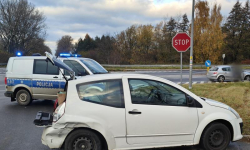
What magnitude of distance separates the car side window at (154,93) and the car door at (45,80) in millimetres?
4840

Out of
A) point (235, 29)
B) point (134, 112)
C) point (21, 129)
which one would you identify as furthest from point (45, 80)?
point (235, 29)

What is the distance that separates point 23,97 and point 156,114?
647 centimetres

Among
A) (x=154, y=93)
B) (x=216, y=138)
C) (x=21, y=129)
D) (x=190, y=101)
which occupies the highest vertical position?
(x=154, y=93)

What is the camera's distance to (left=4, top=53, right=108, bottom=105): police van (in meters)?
7.90

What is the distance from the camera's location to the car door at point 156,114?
362 cm

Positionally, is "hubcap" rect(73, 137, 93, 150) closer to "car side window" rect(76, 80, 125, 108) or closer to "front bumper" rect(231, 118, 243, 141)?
"car side window" rect(76, 80, 125, 108)

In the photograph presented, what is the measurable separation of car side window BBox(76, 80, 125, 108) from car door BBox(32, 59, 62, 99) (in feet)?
14.7

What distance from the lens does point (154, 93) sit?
3.88 m

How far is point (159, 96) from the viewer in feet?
12.7

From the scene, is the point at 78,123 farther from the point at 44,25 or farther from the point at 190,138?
the point at 44,25

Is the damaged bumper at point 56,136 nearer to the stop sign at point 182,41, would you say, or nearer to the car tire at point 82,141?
the car tire at point 82,141

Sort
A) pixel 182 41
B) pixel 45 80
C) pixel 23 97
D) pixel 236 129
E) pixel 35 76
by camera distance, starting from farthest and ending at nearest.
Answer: pixel 182 41
pixel 23 97
pixel 35 76
pixel 45 80
pixel 236 129

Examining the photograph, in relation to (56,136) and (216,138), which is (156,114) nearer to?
(216,138)

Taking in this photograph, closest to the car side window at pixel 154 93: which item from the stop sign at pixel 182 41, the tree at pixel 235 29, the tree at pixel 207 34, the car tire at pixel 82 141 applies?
the car tire at pixel 82 141
